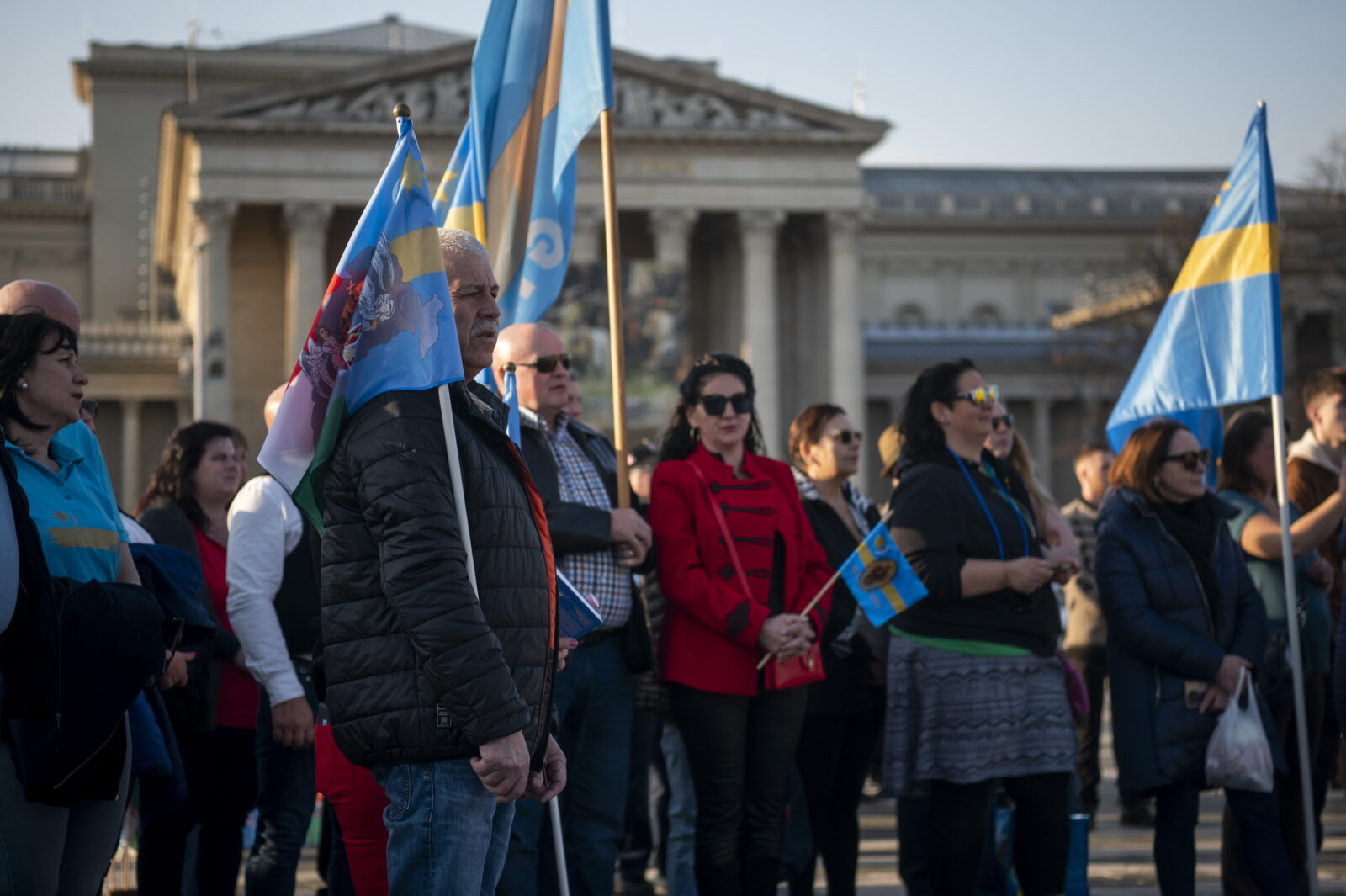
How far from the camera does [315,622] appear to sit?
5.18m

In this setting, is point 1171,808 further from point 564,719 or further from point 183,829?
point 183,829

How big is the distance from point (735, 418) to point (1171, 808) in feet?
7.43

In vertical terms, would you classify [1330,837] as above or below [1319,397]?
below

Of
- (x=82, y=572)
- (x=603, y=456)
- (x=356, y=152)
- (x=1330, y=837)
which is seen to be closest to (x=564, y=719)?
(x=603, y=456)

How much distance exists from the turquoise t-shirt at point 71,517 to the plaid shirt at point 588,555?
1765mm

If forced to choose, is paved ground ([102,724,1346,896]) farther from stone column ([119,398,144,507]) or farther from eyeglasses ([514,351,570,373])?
stone column ([119,398,144,507])

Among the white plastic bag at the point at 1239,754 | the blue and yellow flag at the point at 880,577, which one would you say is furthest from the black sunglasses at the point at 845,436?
the white plastic bag at the point at 1239,754

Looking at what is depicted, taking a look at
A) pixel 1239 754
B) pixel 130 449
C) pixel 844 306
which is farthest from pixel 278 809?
pixel 130 449

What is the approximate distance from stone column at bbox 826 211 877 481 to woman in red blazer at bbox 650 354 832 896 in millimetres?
38693

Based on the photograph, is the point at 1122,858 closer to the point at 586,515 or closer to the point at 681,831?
the point at 681,831

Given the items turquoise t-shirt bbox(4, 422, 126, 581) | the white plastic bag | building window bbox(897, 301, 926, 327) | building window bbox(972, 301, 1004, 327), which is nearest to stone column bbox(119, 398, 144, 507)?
building window bbox(897, 301, 926, 327)

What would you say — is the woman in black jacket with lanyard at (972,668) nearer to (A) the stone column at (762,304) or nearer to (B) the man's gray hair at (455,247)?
(B) the man's gray hair at (455,247)

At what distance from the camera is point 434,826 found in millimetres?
3898

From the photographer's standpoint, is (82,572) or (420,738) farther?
(82,572)
